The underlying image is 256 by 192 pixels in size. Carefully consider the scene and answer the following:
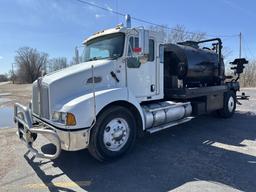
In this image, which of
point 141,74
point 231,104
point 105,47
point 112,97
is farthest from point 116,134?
point 231,104

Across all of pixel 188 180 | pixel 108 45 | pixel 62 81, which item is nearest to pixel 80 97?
pixel 62 81

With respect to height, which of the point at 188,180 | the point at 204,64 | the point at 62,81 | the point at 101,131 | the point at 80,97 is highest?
the point at 204,64

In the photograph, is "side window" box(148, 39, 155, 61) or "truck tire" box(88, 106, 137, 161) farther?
"side window" box(148, 39, 155, 61)

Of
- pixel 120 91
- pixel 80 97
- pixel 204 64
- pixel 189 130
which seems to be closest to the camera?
pixel 80 97

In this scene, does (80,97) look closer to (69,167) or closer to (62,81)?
(62,81)

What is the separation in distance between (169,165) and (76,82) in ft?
7.77

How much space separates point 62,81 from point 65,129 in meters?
0.97

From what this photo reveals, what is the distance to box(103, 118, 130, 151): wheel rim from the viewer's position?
177 inches

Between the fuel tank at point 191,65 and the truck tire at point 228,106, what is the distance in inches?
27.0

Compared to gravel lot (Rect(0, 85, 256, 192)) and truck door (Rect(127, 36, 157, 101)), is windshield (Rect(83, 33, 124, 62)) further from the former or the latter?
gravel lot (Rect(0, 85, 256, 192))

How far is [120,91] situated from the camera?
4.66 m

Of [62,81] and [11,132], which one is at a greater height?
[62,81]

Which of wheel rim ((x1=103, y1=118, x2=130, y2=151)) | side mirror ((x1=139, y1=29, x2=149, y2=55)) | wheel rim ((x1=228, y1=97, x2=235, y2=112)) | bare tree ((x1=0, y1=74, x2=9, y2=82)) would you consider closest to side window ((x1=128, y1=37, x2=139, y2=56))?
side mirror ((x1=139, y1=29, x2=149, y2=55))

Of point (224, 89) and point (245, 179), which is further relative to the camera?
point (224, 89)
